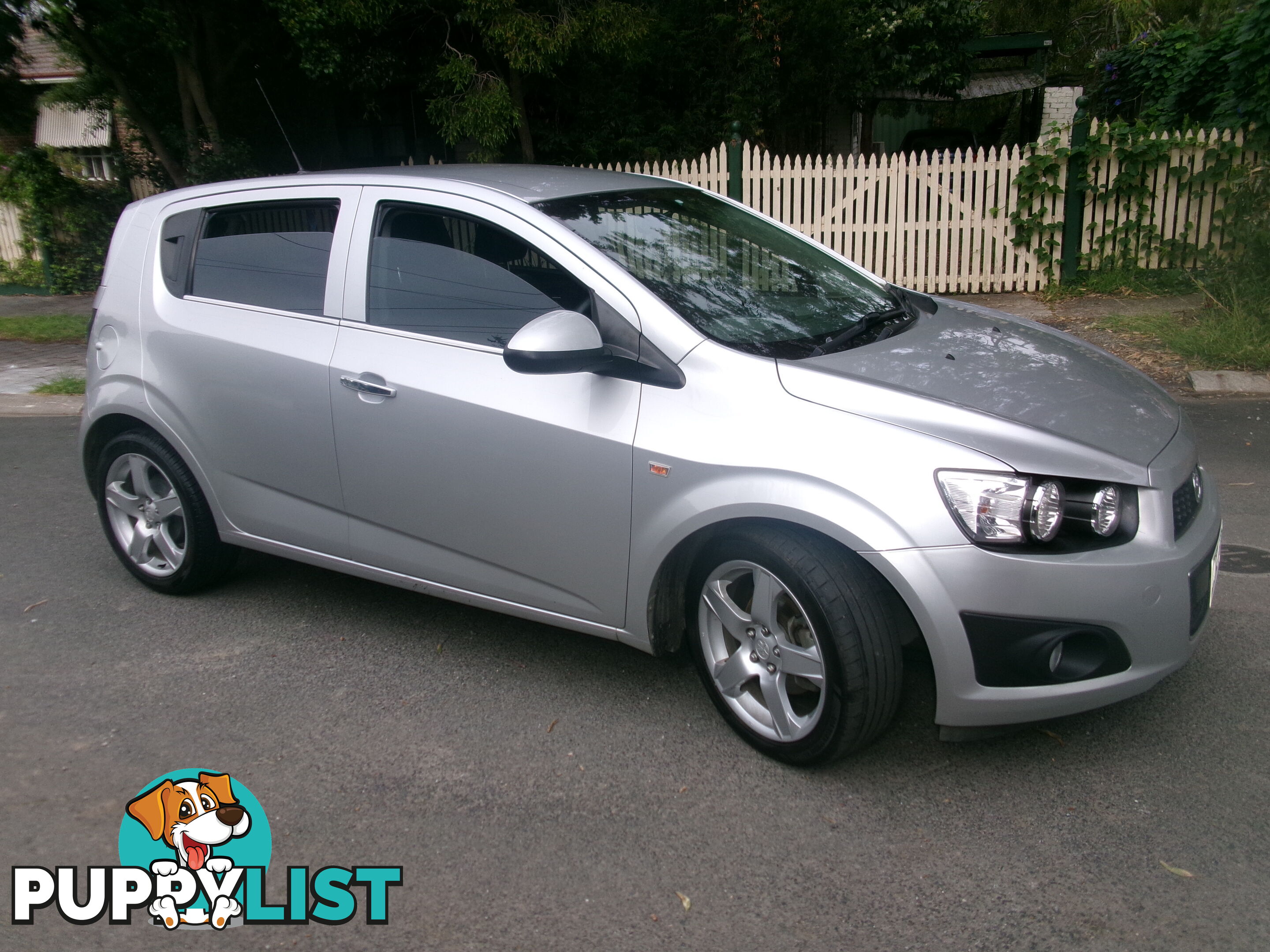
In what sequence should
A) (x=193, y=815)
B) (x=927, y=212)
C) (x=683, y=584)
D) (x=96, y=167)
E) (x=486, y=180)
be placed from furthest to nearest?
(x=96, y=167), (x=927, y=212), (x=486, y=180), (x=683, y=584), (x=193, y=815)

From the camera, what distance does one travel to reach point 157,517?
464cm

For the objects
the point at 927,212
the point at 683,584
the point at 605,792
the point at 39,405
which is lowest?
the point at 39,405

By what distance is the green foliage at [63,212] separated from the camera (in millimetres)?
14062

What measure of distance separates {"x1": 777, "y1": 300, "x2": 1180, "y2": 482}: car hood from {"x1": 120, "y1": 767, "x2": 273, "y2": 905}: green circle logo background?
76.8 inches

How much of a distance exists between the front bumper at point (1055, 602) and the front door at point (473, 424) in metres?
0.93

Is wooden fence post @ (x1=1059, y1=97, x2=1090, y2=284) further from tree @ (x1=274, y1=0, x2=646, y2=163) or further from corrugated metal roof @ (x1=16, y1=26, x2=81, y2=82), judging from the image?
corrugated metal roof @ (x1=16, y1=26, x2=81, y2=82)

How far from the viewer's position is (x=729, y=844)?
9.55ft

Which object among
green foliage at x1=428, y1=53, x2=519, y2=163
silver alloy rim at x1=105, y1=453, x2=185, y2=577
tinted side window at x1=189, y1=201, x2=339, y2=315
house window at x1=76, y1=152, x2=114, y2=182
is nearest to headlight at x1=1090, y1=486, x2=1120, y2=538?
tinted side window at x1=189, y1=201, x2=339, y2=315

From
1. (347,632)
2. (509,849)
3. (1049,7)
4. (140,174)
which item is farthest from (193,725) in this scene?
(1049,7)

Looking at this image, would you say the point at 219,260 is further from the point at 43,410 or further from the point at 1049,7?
the point at 1049,7

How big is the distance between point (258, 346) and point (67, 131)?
16372mm

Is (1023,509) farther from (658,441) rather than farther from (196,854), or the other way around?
(196,854)

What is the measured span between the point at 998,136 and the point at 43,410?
22493 millimetres

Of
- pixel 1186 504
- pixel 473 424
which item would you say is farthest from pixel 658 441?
pixel 1186 504
